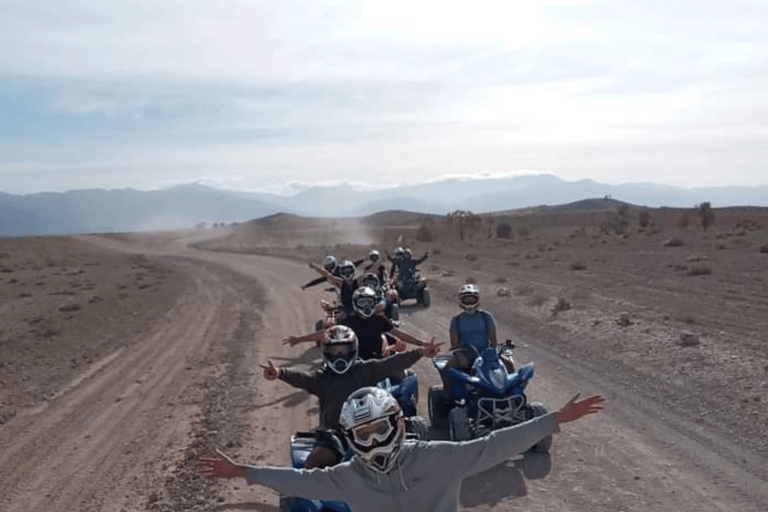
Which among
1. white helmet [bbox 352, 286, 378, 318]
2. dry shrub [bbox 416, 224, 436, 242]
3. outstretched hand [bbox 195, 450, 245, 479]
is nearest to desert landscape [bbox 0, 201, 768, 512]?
white helmet [bbox 352, 286, 378, 318]

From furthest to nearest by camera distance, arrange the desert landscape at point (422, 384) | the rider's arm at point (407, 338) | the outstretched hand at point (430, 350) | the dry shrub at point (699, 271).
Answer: the dry shrub at point (699, 271) → the rider's arm at point (407, 338) → the desert landscape at point (422, 384) → the outstretched hand at point (430, 350)

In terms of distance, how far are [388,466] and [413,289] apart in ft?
69.7

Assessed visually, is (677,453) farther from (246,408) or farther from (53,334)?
(53,334)

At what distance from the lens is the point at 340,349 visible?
7547mm

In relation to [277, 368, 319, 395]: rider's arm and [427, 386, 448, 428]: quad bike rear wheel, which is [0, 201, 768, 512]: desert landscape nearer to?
[427, 386, 448, 428]: quad bike rear wheel

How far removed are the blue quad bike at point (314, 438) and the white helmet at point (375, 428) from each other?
156cm

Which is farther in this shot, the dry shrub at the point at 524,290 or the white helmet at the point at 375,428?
the dry shrub at the point at 524,290

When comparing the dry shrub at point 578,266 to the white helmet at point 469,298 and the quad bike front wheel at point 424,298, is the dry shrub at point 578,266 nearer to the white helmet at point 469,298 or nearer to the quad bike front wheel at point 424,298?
the quad bike front wheel at point 424,298

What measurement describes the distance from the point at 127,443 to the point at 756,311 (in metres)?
15.7

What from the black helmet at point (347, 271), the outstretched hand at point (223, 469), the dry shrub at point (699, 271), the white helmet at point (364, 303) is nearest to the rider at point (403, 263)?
the black helmet at point (347, 271)

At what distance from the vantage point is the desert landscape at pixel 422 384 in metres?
9.02

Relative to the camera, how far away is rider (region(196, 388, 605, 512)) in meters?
4.09

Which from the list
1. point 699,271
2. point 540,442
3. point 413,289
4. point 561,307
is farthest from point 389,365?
point 699,271

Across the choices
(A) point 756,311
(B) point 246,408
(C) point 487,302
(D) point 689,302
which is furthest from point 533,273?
(B) point 246,408
